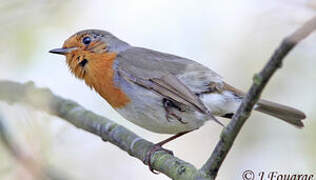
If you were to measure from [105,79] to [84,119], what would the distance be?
1.56 ft

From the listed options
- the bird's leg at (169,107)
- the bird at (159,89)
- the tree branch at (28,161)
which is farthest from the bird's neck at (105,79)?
the tree branch at (28,161)

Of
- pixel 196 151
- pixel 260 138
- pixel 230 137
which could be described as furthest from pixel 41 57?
pixel 230 137

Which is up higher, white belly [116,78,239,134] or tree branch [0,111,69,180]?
white belly [116,78,239,134]

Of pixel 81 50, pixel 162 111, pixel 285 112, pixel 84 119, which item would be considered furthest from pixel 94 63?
pixel 285 112

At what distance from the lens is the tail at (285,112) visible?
3.49 meters

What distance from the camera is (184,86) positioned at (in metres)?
3.61

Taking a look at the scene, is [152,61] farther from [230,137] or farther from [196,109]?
[230,137]

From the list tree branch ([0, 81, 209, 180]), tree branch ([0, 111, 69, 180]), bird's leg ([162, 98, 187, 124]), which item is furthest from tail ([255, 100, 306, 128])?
tree branch ([0, 111, 69, 180])

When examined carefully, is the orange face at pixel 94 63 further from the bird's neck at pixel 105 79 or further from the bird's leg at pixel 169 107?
the bird's leg at pixel 169 107

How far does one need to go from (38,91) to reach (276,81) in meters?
2.65

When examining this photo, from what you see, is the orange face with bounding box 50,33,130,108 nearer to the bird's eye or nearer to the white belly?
the bird's eye

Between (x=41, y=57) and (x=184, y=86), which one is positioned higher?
(x=184, y=86)

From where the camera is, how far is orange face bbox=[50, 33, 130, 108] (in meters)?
3.95

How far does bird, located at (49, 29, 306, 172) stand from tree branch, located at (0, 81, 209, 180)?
145 mm
